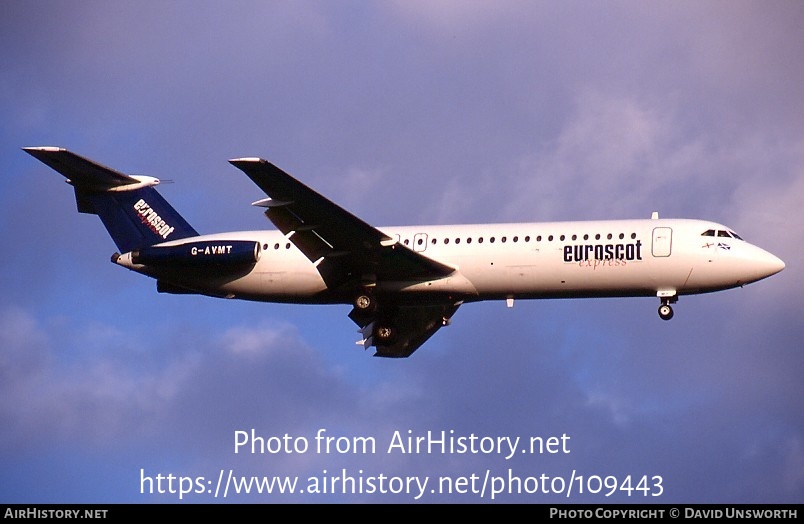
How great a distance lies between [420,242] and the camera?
50.0 metres

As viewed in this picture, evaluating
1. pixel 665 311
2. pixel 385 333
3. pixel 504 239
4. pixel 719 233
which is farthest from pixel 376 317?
pixel 719 233

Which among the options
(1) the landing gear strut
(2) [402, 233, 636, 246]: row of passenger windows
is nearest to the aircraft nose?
(2) [402, 233, 636, 246]: row of passenger windows

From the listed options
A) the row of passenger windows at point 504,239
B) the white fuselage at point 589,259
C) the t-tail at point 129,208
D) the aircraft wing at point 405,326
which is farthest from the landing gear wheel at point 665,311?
the t-tail at point 129,208

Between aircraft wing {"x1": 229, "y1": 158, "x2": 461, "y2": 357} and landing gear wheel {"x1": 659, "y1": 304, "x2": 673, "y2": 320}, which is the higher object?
aircraft wing {"x1": 229, "y1": 158, "x2": 461, "y2": 357}

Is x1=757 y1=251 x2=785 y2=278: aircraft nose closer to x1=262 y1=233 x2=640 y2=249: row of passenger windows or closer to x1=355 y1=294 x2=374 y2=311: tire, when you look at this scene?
x1=262 y1=233 x2=640 y2=249: row of passenger windows

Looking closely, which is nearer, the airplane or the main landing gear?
the airplane

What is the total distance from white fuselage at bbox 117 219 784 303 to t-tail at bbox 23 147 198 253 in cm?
823

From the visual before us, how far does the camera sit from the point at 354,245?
49.0 metres

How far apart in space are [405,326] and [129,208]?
10.2 metres

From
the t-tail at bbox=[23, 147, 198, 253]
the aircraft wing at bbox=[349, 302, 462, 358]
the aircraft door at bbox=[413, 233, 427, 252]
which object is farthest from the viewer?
the aircraft wing at bbox=[349, 302, 462, 358]

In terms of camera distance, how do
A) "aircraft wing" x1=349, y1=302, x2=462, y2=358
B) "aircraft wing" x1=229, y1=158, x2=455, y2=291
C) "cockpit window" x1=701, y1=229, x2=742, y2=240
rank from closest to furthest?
"aircraft wing" x1=229, y1=158, x2=455, y2=291, "cockpit window" x1=701, y1=229, x2=742, y2=240, "aircraft wing" x1=349, y1=302, x2=462, y2=358

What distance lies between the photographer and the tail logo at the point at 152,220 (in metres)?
53.0

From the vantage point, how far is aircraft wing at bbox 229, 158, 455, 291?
4719cm
